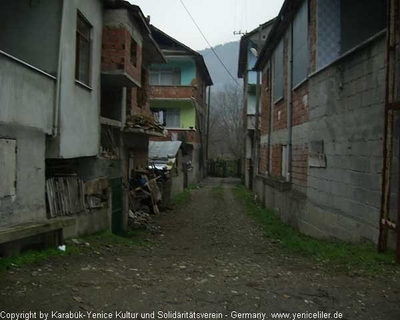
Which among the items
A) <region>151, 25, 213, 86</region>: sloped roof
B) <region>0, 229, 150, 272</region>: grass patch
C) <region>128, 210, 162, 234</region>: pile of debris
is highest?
<region>151, 25, 213, 86</region>: sloped roof

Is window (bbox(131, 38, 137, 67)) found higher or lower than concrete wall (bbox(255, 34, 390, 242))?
higher

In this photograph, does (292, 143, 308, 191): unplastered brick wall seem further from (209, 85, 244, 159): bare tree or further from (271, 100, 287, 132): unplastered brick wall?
(209, 85, 244, 159): bare tree

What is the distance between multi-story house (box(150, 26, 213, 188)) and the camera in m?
30.1

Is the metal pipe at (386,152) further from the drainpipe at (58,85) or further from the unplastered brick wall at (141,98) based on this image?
the unplastered brick wall at (141,98)

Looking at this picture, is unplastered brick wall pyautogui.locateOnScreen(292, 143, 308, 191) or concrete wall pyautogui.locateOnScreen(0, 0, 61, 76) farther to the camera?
unplastered brick wall pyautogui.locateOnScreen(292, 143, 308, 191)

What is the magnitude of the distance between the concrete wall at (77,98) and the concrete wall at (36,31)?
0.22 metres

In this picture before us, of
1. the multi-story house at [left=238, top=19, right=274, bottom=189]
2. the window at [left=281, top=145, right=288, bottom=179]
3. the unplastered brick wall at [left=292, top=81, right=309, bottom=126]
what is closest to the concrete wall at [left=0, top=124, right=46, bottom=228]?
the unplastered brick wall at [left=292, top=81, right=309, bottom=126]

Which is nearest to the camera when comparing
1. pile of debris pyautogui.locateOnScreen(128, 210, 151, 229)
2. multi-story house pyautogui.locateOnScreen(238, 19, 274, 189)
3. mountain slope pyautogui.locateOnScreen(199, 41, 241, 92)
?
pile of debris pyautogui.locateOnScreen(128, 210, 151, 229)

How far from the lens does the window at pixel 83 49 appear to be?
31.2 ft

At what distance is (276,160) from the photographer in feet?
56.5

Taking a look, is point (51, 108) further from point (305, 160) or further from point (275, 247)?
point (305, 160)

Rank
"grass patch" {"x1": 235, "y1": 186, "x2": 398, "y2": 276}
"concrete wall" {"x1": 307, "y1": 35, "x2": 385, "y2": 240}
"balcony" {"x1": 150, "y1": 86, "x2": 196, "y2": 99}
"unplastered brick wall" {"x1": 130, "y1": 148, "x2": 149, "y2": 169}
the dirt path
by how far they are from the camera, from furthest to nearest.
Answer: "balcony" {"x1": 150, "y1": 86, "x2": 196, "y2": 99}
"unplastered brick wall" {"x1": 130, "y1": 148, "x2": 149, "y2": 169}
"concrete wall" {"x1": 307, "y1": 35, "x2": 385, "y2": 240}
"grass patch" {"x1": 235, "y1": 186, "x2": 398, "y2": 276}
the dirt path

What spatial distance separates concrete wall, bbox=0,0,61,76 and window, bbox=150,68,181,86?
22.8 metres

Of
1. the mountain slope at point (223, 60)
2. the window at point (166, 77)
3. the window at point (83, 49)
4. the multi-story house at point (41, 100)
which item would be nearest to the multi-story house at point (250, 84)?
the window at point (166, 77)
